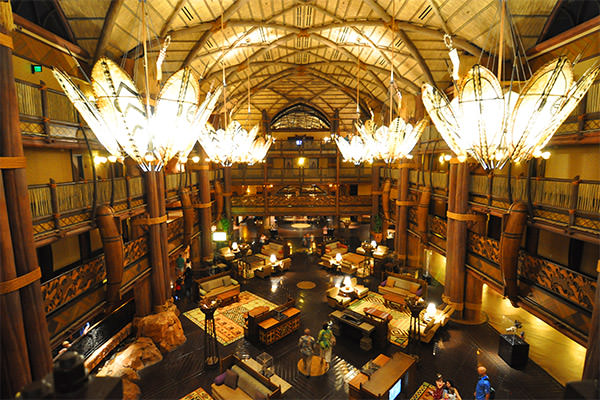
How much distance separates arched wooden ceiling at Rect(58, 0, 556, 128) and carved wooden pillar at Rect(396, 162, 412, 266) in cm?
470

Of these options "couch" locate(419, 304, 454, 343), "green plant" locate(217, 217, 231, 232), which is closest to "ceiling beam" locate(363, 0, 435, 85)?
"couch" locate(419, 304, 454, 343)

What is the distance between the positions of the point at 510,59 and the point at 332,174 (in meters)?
14.6

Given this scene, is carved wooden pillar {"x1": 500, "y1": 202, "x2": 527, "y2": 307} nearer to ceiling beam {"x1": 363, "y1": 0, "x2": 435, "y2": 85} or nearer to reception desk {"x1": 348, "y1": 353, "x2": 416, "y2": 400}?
reception desk {"x1": 348, "y1": 353, "x2": 416, "y2": 400}

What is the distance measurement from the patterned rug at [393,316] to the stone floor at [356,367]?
0.52m

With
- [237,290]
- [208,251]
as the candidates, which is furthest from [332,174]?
[237,290]

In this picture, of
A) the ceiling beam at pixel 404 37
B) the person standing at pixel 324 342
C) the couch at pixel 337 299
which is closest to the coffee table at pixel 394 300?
the couch at pixel 337 299

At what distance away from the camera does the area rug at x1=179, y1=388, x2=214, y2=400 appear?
805 cm

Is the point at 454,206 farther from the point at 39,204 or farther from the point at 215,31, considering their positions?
the point at 39,204

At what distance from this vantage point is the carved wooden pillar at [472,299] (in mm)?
11867

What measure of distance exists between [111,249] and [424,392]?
9.81 meters

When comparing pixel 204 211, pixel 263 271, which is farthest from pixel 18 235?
pixel 204 211

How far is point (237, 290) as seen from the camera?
1404 centimetres

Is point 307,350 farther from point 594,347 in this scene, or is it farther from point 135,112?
point 135,112

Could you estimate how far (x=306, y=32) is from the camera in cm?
1316
